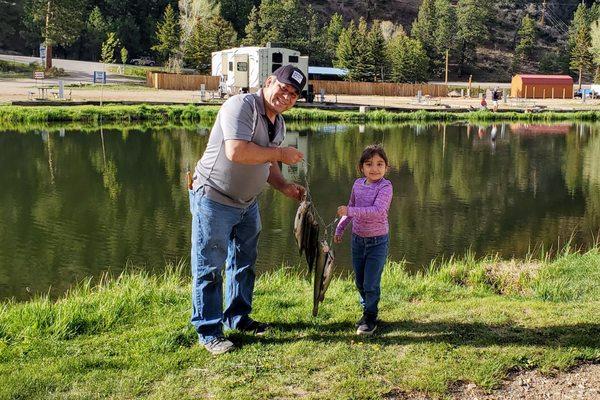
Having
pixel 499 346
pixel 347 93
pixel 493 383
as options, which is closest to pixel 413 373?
pixel 493 383

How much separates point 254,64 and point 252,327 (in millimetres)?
41949

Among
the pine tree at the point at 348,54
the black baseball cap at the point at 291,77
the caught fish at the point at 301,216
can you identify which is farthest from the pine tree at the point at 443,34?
the black baseball cap at the point at 291,77

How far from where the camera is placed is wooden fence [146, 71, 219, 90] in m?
57.8

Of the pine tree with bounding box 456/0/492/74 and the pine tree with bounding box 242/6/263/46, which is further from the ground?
the pine tree with bounding box 456/0/492/74

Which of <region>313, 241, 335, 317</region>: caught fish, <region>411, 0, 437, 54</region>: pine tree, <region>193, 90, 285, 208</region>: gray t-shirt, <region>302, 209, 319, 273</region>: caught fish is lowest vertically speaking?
<region>313, 241, 335, 317</region>: caught fish

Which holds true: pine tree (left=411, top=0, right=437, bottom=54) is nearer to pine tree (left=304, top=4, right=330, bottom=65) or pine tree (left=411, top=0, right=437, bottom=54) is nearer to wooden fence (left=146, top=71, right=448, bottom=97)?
pine tree (left=304, top=4, right=330, bottom=65)

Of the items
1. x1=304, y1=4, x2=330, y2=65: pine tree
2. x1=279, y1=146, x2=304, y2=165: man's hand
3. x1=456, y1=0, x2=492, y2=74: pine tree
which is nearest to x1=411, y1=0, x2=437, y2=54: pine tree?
x1=456, y1=0, x2=492, y2=74: pine tree

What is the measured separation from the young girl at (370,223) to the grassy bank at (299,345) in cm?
25

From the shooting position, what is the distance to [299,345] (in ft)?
15.6

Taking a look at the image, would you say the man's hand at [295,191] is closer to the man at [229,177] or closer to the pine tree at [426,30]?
the man at [229,177]

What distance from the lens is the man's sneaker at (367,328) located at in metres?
5.01

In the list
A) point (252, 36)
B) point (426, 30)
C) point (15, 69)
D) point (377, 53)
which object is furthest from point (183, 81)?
point (426, 30)

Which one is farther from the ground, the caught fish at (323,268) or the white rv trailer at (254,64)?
the white rv trailer at (254,64)

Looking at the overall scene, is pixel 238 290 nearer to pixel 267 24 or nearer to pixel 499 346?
pixel 499 346
